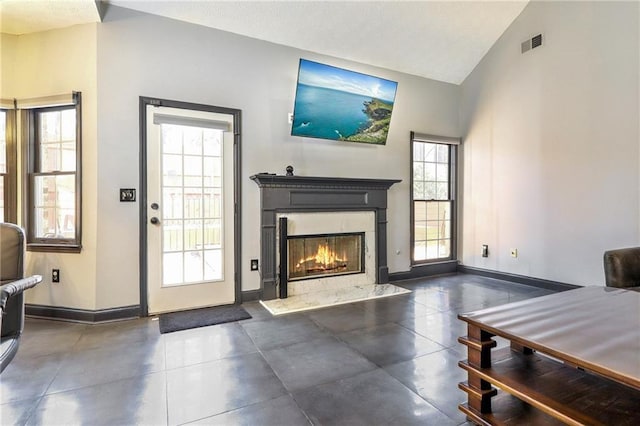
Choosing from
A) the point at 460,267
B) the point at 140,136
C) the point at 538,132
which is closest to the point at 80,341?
the point at 140,136

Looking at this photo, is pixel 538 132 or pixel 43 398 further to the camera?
pixel 538 132

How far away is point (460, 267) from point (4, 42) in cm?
624

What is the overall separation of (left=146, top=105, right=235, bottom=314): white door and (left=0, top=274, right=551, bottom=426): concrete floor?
1.61ft

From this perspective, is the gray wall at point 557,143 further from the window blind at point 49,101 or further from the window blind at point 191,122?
the window blind at point 49,101

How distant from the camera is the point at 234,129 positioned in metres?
3.58

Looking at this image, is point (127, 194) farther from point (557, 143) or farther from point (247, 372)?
point (557, 143)

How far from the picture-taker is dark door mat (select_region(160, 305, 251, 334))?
2.94 m

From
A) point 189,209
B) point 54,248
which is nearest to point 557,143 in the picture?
point 189,209

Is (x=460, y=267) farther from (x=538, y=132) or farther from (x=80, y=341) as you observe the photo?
(x=80, y=341)

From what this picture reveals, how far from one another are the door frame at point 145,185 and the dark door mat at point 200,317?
0.23 m

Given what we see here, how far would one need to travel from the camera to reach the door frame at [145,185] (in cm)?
319

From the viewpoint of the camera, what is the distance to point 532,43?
4.20m

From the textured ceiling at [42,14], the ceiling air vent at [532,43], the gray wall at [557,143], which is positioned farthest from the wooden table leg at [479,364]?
the ceiling air vent at [532,43]

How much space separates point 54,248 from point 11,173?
0.88 m
